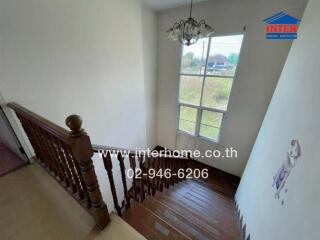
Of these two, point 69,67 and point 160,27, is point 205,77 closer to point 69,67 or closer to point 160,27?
point 160,27

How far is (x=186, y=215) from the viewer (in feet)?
7.36

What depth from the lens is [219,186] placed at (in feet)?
12.0

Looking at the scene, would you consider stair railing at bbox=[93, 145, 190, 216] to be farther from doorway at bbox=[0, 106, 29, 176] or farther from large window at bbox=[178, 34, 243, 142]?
large window at bbox=[178, 34, 243, 142]

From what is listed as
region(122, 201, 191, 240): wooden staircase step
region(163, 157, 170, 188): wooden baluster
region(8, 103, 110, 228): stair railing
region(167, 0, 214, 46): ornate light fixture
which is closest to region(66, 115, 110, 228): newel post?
region(8, 103, 110, 228): stair railing

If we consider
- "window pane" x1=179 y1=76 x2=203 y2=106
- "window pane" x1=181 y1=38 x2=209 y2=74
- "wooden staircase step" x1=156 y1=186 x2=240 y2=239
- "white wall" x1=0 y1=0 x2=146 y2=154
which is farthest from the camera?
"window pane" x1=179 y1=76 x2=203 y2=106

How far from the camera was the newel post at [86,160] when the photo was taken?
0.78 meters

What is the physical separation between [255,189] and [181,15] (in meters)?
3.57

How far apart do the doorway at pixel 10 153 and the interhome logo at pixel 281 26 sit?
3.70m

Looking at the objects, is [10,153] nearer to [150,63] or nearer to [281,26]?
[150,63]

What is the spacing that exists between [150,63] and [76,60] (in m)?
2.10

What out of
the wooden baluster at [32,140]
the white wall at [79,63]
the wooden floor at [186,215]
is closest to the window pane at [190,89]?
the white wall at [79,63]

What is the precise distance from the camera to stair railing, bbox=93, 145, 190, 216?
1148mm

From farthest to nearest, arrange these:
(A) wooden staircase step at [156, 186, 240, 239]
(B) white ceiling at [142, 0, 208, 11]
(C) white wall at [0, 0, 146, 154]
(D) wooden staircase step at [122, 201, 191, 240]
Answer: (B) white ceiling at [142, 0, 208, 11], (A) wooden staircase step at [156, 186, 240, 239], (D) wooden staircase step at [122, 201, 191, 240], (C) white wall at [0, 0, 146, 154]

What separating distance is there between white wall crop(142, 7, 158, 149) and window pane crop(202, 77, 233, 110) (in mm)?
1413
